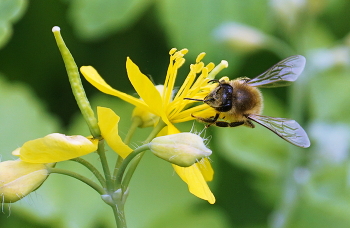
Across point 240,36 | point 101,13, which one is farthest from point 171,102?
point 240,36

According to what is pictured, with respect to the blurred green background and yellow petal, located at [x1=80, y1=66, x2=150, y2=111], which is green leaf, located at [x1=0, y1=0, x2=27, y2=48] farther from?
the blurred green background

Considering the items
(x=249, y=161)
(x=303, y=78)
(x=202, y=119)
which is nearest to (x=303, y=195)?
(x=249, y=161)

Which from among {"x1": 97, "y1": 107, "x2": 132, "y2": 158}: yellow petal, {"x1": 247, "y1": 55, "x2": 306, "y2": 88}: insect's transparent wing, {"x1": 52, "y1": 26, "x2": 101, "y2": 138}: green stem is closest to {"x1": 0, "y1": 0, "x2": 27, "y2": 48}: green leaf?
{"x1": 52, "y1": 26, "x2": 101, "y2": 138}: green stem

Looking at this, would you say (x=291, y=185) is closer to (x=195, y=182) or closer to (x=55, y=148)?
(x=195, y=182)

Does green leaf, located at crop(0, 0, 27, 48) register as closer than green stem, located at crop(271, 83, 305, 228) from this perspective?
Yes

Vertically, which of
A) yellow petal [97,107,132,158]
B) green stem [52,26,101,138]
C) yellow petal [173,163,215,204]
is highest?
green stem [52,26,101,138]

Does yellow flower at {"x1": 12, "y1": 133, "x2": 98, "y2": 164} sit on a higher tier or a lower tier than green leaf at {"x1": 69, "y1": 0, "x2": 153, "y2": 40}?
lower

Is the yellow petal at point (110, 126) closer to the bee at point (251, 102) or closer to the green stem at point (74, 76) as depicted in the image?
the green stem at point (74, 76)

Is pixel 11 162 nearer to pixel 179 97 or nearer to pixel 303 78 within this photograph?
pixel 179 97
